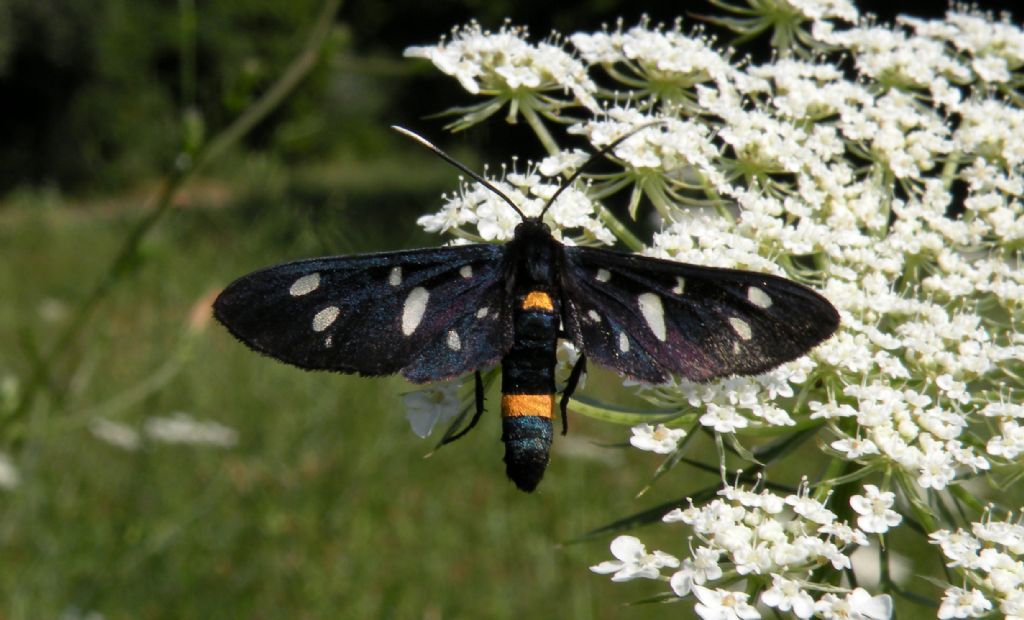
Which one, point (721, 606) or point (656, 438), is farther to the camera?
point (656, 438)

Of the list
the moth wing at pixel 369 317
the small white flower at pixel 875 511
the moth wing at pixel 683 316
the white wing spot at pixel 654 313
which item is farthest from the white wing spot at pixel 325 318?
the small white flower at pixel 875 511

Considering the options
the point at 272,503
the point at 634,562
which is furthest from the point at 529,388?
the point at 272,503

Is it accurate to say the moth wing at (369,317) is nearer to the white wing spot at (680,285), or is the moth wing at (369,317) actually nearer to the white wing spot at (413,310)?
the white wing spot at (413,310)

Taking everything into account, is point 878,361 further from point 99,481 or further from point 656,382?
point 99,481

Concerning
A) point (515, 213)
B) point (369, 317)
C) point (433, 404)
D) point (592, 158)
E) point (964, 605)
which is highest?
point (592, 158)

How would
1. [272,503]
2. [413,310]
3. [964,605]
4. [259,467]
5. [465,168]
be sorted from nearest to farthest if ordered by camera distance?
[964,605], [413,310], [465,168], [272,503], [259,467]

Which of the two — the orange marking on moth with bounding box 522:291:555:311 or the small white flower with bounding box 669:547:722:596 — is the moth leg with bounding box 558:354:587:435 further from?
the small white flower with bounding box 669:547:722:596

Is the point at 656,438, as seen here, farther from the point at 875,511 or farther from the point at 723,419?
the point at 875,511

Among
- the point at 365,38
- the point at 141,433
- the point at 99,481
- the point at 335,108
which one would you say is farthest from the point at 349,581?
the point at 335,108
